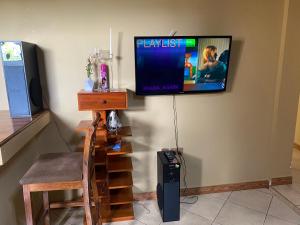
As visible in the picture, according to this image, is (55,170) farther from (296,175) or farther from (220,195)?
(296,175)

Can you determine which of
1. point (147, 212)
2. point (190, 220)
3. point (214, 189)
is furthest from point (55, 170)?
point (214, 189)

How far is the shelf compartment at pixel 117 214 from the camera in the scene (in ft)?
6.87

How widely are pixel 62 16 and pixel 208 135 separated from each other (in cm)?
176

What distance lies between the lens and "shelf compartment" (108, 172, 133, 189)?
203 centimetres

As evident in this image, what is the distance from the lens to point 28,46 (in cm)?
185

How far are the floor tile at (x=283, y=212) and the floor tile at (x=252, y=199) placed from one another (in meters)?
0.05

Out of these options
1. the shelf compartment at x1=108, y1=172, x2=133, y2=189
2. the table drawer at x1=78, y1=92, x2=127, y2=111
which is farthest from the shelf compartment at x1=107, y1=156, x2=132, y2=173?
the table drawer at x1=78, y1=92, x2=127, y2=111

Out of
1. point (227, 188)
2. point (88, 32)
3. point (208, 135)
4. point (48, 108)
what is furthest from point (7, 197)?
point (227, 188)

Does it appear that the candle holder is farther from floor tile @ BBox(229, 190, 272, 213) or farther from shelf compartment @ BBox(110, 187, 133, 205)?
floor tile @ BBox(229, 190, 272, 213)

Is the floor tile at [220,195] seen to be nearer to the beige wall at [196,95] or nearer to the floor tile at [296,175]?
the beige wall at [196,95]

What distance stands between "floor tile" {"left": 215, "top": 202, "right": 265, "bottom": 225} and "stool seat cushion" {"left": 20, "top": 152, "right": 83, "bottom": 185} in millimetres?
1350

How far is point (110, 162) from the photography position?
216cm

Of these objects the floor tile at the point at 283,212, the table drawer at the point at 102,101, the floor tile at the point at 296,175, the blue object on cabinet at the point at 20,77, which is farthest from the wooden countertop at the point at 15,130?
the floor tile at the point at 296,175

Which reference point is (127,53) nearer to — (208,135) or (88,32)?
(88,32)
